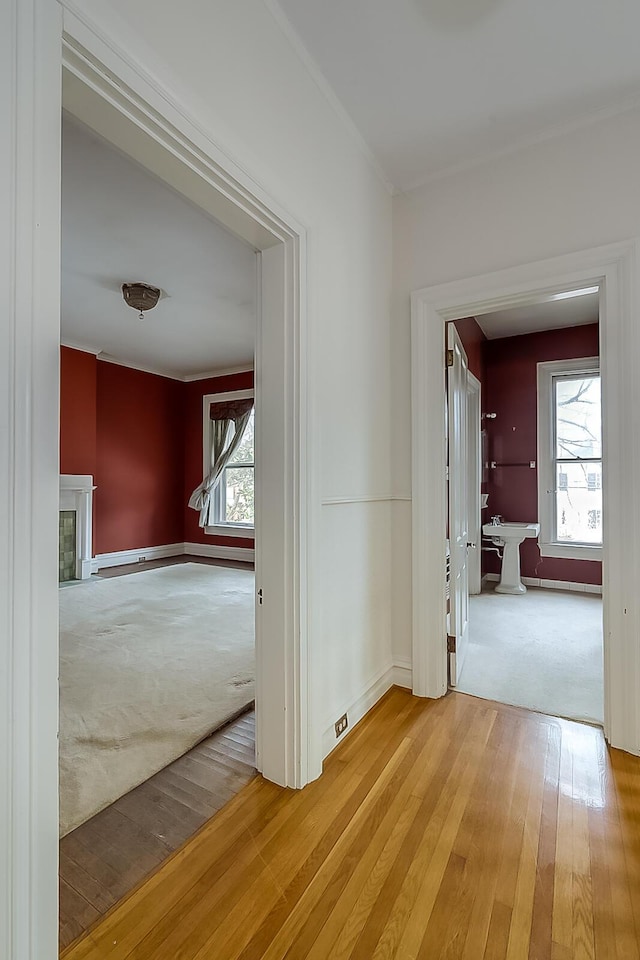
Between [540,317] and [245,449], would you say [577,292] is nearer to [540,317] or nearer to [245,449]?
[540,317]

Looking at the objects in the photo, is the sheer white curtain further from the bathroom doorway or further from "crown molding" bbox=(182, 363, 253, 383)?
the bathroom doorway

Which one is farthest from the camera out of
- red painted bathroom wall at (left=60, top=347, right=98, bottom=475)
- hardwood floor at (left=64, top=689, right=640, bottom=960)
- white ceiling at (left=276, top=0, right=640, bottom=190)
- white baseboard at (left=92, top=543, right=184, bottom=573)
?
white baseboard at (left=92, top=543, right=184, bottom=573)

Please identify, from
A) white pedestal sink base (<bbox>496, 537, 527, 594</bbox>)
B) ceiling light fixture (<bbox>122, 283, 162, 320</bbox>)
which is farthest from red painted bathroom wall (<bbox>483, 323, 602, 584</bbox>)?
ceiling light fixture (<bbox>122, 283, 162, 320</bbox>)

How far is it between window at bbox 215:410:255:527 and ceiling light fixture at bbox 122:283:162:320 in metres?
2.76

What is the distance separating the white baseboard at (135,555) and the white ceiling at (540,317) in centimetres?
521

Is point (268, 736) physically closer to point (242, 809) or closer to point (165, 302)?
point (242, 809)

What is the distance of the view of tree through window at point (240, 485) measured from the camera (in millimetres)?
6547

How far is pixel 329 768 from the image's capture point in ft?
6.07

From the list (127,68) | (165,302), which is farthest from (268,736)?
(165,302)

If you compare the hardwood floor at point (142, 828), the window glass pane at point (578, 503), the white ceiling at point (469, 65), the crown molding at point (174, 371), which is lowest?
the hardwood floor at point (142, 828)

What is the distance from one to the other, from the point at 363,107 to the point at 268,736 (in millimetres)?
2704

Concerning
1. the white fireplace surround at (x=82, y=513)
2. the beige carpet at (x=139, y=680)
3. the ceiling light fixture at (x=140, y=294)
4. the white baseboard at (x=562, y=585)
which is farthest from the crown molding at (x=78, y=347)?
the white baseboard at (x=562, y=585)

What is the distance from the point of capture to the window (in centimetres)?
655

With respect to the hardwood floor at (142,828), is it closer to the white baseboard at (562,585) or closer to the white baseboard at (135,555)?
the white baseboard at (562,585)
